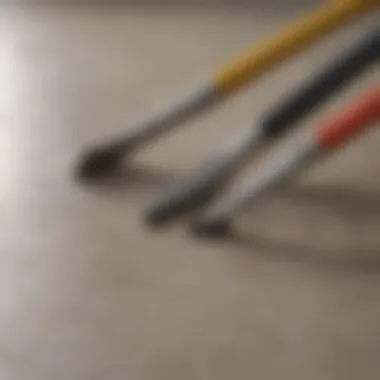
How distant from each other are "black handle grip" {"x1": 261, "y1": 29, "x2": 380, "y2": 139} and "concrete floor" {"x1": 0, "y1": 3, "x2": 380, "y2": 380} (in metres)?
0.13

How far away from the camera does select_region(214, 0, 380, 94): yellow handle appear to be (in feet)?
3.15

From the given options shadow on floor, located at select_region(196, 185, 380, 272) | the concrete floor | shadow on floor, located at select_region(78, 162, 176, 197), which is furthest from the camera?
shadow on floor, located at select_region(78, 162, 176, 197)

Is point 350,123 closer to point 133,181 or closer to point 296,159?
point 296,159

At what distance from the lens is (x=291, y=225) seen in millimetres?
954

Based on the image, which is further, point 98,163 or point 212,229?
A: point 98,163

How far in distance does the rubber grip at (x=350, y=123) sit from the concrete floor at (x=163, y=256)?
0.12m

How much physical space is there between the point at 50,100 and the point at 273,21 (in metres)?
0.42

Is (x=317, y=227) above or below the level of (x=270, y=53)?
below

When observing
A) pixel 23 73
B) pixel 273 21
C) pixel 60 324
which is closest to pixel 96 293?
pixel 60 324

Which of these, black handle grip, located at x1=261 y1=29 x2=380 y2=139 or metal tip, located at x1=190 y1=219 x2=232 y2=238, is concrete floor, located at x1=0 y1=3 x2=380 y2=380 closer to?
metal tip, located at x1=190 y1=219 x2=232 y2=238

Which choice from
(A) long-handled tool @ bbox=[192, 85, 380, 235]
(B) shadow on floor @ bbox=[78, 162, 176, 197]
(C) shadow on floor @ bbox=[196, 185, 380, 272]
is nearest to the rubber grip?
(A) long-handled tool @ bbox=[192, 85, 380, 235]

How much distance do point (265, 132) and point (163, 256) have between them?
0.18m

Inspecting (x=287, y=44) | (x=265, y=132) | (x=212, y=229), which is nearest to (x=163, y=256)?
(x=212, y=229)

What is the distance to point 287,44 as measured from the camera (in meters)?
0.96
